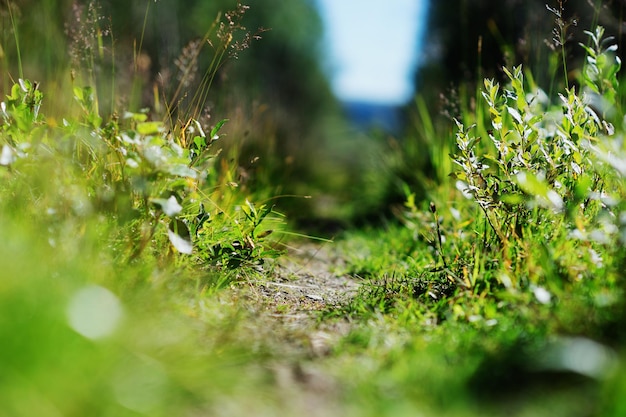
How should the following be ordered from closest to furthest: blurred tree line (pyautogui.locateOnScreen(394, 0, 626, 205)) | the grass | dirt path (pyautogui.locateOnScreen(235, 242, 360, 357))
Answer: the grass, dirt path (pyautogui.locateOnScreen(235, 242, 360, 357)), blurred tree line (pyautogui.locateOnScreen(394, 0, 626, 205))

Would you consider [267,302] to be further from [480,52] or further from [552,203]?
[480,52]

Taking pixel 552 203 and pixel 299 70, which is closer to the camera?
pixel 552 203

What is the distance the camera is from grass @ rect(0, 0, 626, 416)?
3.74ft

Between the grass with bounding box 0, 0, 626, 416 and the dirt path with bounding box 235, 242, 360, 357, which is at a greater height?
the grass with bounding box 0, 0, 626, 416

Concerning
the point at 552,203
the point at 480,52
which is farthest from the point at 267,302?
the point at 480,52

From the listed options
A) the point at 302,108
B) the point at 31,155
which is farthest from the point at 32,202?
the point at 302,108

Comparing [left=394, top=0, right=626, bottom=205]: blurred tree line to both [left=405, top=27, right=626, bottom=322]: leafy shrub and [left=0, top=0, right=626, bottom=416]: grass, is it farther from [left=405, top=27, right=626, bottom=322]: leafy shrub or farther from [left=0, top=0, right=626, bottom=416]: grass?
[left=0, top=0, right=626, bottom=416]: grass

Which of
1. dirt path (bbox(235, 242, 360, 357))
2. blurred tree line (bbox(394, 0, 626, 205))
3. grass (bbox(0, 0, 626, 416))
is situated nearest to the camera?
grass (bbox(0, 0, 626, 416))

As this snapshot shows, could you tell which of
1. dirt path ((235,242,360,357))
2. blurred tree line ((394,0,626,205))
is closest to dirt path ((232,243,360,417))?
dirt path ((235,242,360,357))

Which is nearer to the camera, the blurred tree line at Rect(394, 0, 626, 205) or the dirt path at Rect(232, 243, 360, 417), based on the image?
the dirt path at Rect(232, 243, 360, 417)

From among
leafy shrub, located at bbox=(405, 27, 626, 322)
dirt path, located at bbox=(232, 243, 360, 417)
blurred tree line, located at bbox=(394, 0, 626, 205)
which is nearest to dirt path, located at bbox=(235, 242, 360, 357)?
dirt path, located at bbox=(232, 243, 360, 417)

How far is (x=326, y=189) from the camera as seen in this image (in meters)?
7.27

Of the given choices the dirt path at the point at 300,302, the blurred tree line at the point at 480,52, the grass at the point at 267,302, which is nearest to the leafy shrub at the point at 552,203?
the grass at the point at 267,302

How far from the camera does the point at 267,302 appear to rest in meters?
1.93
